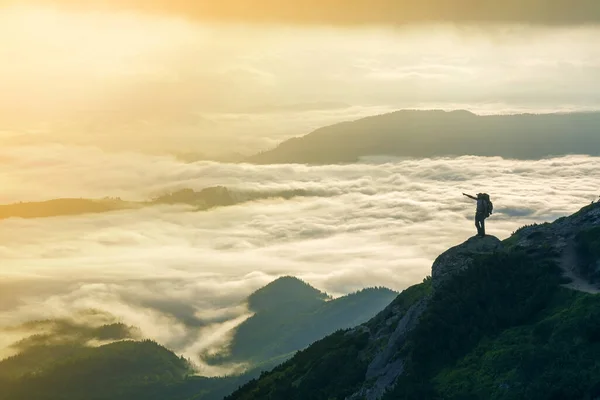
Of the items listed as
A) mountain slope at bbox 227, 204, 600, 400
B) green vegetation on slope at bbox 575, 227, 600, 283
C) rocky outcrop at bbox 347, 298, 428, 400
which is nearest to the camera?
mountain slope at bbox 227, 204, 600, 400

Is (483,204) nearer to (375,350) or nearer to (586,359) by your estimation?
(375,350)

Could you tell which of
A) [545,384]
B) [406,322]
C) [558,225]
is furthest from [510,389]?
[558,225]

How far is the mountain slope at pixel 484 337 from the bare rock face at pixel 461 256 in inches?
6.9

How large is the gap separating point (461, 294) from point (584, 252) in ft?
56.7

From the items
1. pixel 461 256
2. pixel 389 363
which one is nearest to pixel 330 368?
pixel 389 363

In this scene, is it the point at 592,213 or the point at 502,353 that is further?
the point at 592,213

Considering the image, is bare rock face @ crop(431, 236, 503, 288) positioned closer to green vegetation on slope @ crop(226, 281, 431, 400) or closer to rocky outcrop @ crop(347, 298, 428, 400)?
rocky outcrop @ crop(347, 298, 428, 400)

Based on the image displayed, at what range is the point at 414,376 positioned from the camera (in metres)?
103

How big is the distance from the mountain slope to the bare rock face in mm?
→ 175

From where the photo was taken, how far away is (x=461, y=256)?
411ft

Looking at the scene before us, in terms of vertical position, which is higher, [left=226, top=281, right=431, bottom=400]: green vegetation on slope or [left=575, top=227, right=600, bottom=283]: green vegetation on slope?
[left=575, top=227, right=600, bottom=283]: green vegetation on slope

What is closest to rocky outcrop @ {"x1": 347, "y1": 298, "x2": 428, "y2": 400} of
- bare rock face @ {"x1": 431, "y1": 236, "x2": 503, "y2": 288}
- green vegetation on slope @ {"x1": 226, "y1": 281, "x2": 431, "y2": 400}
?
green vegetation on slope @ {"x1": 226, "y1": 281, "x2": 431, "y2": 400}

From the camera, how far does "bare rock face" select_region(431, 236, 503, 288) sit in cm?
12281

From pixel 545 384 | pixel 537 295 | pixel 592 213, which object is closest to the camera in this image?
pixel 545 384
